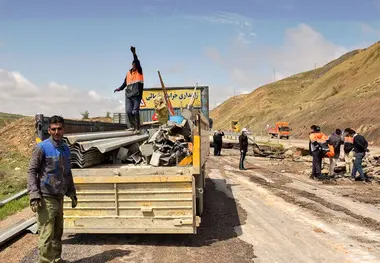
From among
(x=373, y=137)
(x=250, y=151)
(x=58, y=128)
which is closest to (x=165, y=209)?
(x=58, y=128)

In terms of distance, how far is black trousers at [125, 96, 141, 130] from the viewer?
832 centimetres

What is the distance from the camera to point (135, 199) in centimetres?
539

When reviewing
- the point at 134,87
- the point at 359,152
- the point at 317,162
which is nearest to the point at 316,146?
the point at 317,162

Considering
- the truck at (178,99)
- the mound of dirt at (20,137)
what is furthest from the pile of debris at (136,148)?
the mound of dirt at (20,137)

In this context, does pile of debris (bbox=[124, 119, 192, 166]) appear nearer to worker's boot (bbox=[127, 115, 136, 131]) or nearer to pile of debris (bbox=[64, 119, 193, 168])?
pile of debris (bbox=[64, 119, 193, 168])

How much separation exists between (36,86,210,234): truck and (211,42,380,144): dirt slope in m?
27.3

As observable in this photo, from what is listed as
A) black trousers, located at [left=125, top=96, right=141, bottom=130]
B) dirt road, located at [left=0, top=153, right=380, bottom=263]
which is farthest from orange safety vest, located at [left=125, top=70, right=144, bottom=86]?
dirt road, located at [left=0, top=153, right=380, bottom=263]

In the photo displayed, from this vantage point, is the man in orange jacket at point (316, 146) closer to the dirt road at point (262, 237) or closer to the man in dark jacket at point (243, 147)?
the dirt road at point (262, 237)

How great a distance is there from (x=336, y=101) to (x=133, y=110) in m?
43.6

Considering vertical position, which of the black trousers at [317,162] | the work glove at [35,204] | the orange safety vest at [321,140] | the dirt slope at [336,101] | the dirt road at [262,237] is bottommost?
the dirt road at [262,237]

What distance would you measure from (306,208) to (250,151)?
17.1m

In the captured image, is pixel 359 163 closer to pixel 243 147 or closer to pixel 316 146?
pixel 316 146

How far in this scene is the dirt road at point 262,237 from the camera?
16.9 feet

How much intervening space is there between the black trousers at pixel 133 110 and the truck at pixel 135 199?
299 cm
